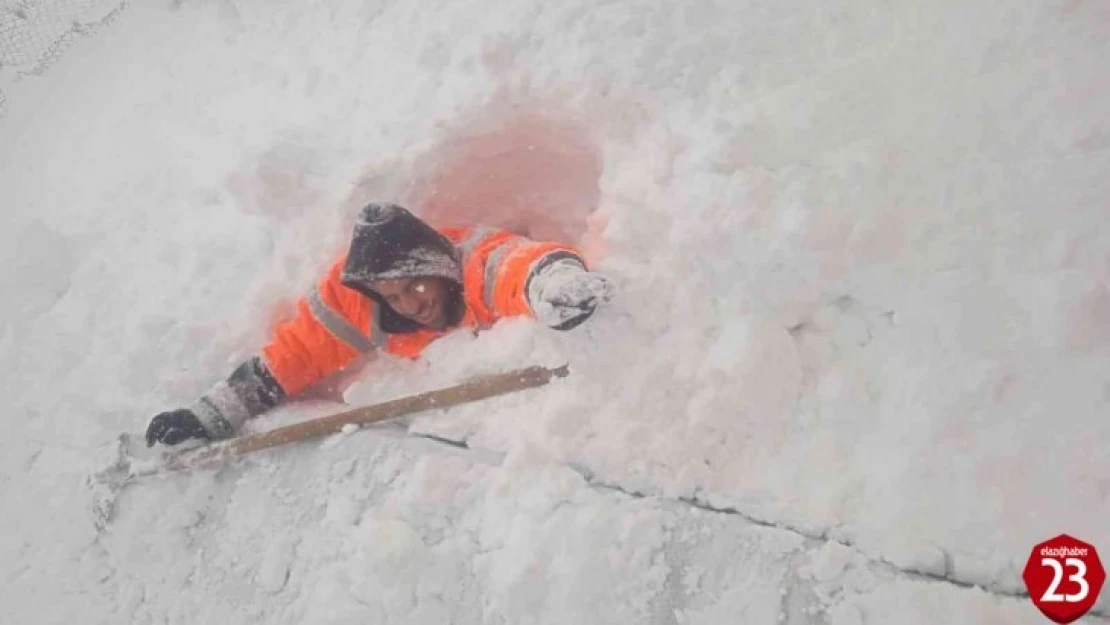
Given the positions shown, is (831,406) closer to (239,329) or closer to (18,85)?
(239,329)

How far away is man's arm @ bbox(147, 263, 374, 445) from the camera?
2.97 metres

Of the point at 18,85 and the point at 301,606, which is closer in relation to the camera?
the point at 301,606

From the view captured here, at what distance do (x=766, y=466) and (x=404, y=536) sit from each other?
1.07m

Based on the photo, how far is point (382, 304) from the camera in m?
3.03

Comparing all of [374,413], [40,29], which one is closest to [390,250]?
[374,413]

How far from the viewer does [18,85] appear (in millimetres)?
5707

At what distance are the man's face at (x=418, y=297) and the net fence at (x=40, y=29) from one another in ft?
14.6

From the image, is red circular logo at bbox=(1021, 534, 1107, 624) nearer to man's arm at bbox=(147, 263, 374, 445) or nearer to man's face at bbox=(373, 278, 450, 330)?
man's face at bbox=(373, 278, 450, 330)

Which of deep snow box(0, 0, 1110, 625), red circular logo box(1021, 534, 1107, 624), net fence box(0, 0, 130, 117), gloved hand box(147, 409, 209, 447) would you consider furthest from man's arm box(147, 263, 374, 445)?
net fence box(0, 0, 130, 117)

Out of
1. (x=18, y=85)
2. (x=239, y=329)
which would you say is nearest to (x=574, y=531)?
(x=239, y=329)

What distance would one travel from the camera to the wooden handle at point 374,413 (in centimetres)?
255

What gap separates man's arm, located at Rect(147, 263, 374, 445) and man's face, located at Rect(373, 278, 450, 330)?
0.20 metres

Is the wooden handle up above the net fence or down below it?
below

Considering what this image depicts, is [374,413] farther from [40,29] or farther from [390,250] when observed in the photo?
[40,29]
